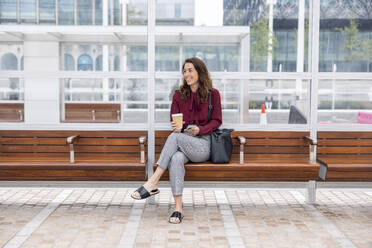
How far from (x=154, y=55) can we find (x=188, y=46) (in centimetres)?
68

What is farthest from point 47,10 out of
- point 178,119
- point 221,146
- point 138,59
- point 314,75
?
point 314,75

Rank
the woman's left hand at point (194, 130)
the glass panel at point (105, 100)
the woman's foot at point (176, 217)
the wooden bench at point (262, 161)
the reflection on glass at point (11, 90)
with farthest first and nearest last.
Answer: the reflection on glass at point (11, 90)
the glass panel at point (105, 100)
the woman's left hand at point (194, 130)
the wooden bench at point (262, 161)
the woman's foot at point (176, 217)

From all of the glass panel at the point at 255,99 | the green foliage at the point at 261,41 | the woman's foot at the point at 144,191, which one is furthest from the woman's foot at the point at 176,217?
the green foliage at the point at 261,41

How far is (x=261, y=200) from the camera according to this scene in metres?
5.53

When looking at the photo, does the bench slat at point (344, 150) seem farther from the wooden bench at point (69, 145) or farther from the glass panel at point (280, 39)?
the wooden bench at point (69, 145)

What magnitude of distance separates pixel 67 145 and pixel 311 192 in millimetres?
2843

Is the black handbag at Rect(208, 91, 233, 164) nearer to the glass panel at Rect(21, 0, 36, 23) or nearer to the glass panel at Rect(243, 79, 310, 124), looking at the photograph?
the glass panel at Rect(243, 79, 310, 124)

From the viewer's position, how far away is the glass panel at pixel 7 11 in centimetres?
543

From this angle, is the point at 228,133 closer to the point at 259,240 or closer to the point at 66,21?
the point at 259,240

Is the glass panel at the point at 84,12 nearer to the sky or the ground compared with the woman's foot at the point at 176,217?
nearer to the sky

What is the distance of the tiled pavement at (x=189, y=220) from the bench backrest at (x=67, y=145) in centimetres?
59

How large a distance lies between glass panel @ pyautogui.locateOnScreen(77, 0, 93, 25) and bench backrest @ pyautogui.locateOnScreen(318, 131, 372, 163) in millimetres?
3060

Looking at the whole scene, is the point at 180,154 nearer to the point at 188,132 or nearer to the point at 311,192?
the point at 188,132

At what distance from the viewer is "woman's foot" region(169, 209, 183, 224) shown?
4.45m
